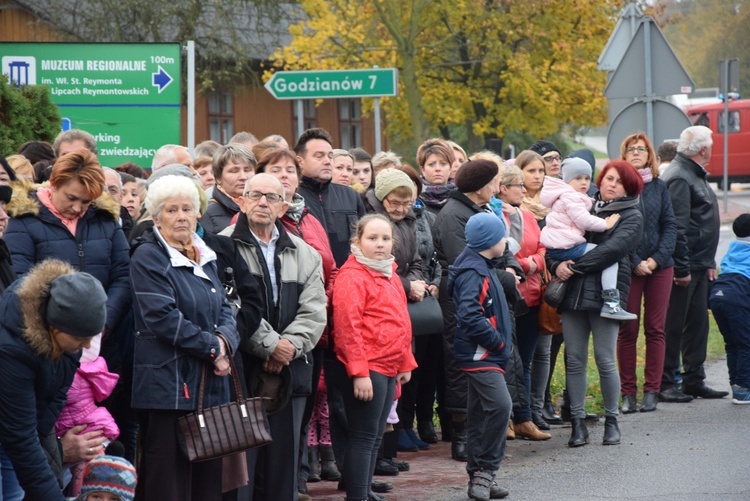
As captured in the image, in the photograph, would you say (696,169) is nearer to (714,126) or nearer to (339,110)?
(339,110)

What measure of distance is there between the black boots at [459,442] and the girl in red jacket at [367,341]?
150 centimetres

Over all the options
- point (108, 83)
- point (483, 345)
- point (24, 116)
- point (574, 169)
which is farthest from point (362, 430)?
point (108, 83)

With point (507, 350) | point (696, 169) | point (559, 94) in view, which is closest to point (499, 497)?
point (507, 350)

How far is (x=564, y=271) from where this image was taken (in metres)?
9.38

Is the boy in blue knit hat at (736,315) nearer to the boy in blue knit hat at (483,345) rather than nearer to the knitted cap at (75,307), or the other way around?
the boy in blue knit hat at (483,345)

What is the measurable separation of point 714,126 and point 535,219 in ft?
114

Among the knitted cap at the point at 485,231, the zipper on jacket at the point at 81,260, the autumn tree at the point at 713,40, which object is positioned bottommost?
the zipper on jacket at the point at 81,260

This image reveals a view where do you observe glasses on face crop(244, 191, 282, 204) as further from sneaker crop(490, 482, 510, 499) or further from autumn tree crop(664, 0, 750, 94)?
autumn tree crop(664, 0, 750, 94)

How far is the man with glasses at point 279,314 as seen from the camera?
269 inches

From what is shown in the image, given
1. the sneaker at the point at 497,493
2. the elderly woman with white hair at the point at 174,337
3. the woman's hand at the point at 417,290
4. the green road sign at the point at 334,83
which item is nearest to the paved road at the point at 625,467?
the sneaker at the point at 497,493

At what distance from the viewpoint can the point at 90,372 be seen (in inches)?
239

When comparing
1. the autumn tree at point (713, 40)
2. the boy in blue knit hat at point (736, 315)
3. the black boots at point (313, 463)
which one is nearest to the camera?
the black boots at point (313, 463)

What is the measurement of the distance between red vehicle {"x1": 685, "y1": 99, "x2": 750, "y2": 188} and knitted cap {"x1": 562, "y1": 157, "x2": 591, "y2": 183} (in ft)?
106

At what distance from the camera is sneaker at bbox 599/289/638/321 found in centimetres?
916
